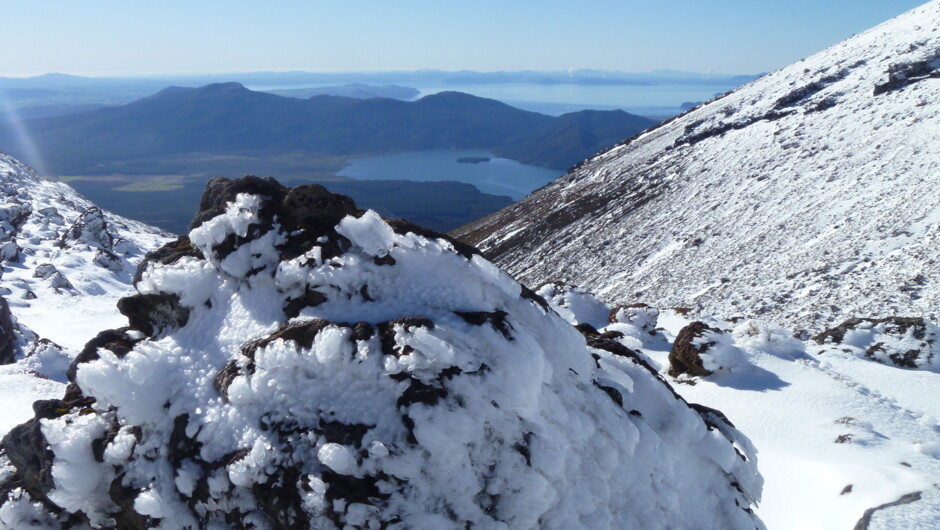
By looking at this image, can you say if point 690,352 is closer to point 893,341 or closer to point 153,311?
point 893,341

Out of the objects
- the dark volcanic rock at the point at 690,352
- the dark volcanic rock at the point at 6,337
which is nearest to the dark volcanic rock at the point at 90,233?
the dark volcanic rock at the point at 6,337

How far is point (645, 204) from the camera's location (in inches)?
1763

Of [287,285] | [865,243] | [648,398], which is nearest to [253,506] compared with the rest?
[287,285]

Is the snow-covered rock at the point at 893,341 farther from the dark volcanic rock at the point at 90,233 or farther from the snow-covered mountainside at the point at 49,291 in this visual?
the dark volcanic rock at the point at 90,233

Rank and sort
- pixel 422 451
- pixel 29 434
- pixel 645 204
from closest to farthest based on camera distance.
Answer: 1. pixel 422 451
2. pixel 29 434
3. pixel 645 204

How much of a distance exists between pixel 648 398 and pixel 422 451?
3369 millimetres

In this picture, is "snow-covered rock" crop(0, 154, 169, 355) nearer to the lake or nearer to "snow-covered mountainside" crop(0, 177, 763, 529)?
"snow-covered mountainside" crop(0, 177, 763, 529)

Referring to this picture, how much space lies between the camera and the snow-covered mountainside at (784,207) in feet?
76.1

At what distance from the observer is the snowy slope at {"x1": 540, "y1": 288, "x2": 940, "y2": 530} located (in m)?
7.34

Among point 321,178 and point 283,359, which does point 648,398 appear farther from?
point 321,178

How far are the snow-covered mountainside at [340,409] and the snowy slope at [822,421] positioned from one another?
2035mm

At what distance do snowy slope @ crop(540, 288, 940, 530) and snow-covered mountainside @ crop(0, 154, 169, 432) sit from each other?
38.0ft

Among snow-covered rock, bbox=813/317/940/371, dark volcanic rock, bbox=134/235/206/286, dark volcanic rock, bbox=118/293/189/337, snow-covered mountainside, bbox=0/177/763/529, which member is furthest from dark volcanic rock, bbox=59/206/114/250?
snow-covered rock, bbox=813/317/940/371

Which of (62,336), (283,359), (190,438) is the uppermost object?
(283,359)
